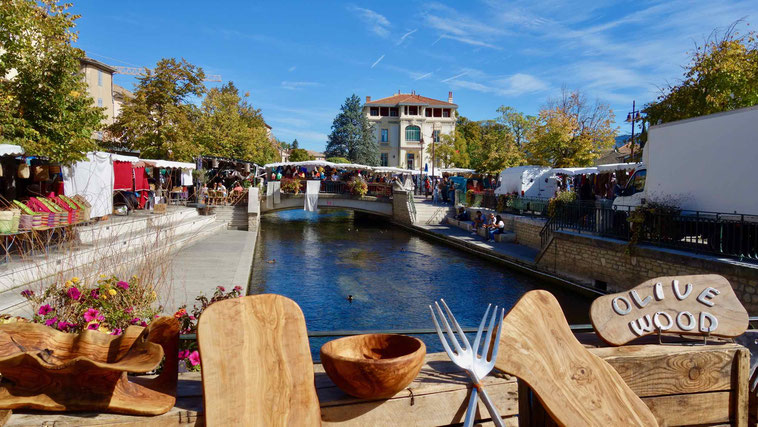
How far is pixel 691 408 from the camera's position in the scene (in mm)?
2938

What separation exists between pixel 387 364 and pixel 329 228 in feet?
103

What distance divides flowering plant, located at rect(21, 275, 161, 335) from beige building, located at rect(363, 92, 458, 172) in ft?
209

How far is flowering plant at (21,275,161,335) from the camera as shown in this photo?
14.6 feet

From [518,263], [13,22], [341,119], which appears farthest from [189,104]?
[341,119]

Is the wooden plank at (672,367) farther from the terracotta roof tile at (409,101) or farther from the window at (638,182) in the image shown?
the terracotta roof tile at (409,101)

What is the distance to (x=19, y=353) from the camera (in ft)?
6.60

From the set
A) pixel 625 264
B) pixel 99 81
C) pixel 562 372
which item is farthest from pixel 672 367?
pixel 99 81

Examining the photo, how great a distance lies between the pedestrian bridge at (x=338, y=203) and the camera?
33406 mm

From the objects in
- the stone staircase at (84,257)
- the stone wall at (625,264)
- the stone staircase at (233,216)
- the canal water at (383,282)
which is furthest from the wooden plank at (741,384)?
the stone staircase at (233,216)

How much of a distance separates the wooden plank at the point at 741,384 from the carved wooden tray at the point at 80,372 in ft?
11.0

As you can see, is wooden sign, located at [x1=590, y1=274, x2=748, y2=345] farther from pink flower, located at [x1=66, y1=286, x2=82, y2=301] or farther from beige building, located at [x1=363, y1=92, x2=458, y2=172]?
beige building, located at [x1=363, y1=92, x2=458, y2=172]

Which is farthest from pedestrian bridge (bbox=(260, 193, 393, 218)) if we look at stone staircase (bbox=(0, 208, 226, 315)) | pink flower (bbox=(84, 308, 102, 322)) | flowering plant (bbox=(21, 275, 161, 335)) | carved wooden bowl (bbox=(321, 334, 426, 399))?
carved wooden bowl (bbox=(321, 334, 426, 399))

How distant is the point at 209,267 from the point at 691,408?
472 inches

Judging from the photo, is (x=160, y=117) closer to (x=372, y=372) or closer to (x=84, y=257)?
(x=84, y=257)
